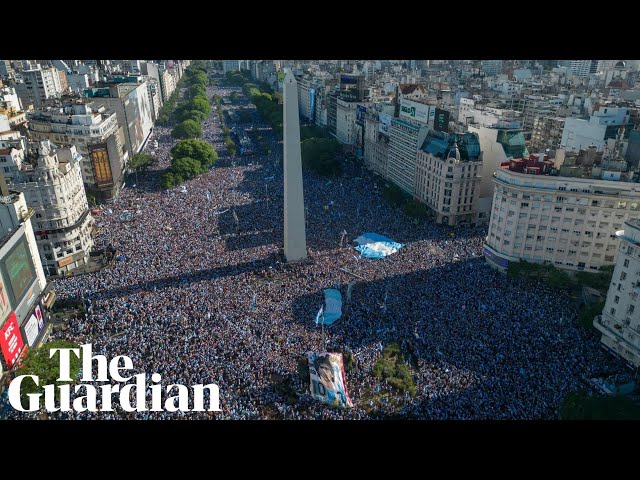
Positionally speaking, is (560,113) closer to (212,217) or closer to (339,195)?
(339,195)

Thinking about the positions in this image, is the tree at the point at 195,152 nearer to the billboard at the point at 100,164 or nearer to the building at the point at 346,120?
the billboard at the point at 100,164

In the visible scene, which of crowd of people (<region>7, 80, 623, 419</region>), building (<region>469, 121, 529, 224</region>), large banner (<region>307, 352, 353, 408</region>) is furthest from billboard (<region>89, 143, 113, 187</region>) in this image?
building (<region>469, 121, 529, 224</region>)

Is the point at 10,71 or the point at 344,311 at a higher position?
the point at 10,71

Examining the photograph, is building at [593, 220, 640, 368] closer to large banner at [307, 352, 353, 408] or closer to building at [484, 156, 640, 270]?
building at [484, 156, 640, 270]

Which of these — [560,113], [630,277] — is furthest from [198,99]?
[630,277]

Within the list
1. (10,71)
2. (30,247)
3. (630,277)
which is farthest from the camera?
(10,71)

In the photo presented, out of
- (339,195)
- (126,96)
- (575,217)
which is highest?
(126,96)
